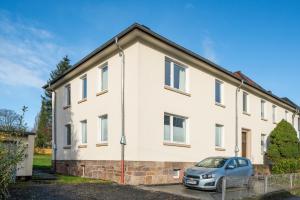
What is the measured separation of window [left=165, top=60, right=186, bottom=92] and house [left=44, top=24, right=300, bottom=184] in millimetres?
50

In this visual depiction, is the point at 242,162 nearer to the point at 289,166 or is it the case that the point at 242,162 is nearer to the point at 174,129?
the point at 174,129

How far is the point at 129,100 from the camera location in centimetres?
1502

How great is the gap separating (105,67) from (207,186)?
8249 millimetres

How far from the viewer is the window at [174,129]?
16.1 m

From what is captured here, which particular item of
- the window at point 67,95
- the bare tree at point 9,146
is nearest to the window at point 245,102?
the window at point 67,95

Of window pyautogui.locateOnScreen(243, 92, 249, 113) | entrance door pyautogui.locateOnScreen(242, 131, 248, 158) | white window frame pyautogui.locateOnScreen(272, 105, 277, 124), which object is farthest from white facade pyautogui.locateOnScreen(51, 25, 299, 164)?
white window frame pyautogui.locateOnScreen(272, 105, 277, 124)

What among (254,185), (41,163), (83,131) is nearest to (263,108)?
(83,131)

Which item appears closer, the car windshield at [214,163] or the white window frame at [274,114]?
the car windshield at [214,163]

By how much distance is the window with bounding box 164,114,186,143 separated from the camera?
52.8 ft

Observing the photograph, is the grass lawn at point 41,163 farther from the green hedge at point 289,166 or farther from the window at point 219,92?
the green hedge at point 289,166

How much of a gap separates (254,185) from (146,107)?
5.56 m

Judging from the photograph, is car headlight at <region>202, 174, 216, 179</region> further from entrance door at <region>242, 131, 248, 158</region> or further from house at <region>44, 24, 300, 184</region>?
entrance door at <region>242, 131, 248, 158</region>

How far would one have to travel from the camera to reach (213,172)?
13.4 meters

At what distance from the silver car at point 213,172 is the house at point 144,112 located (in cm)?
180
